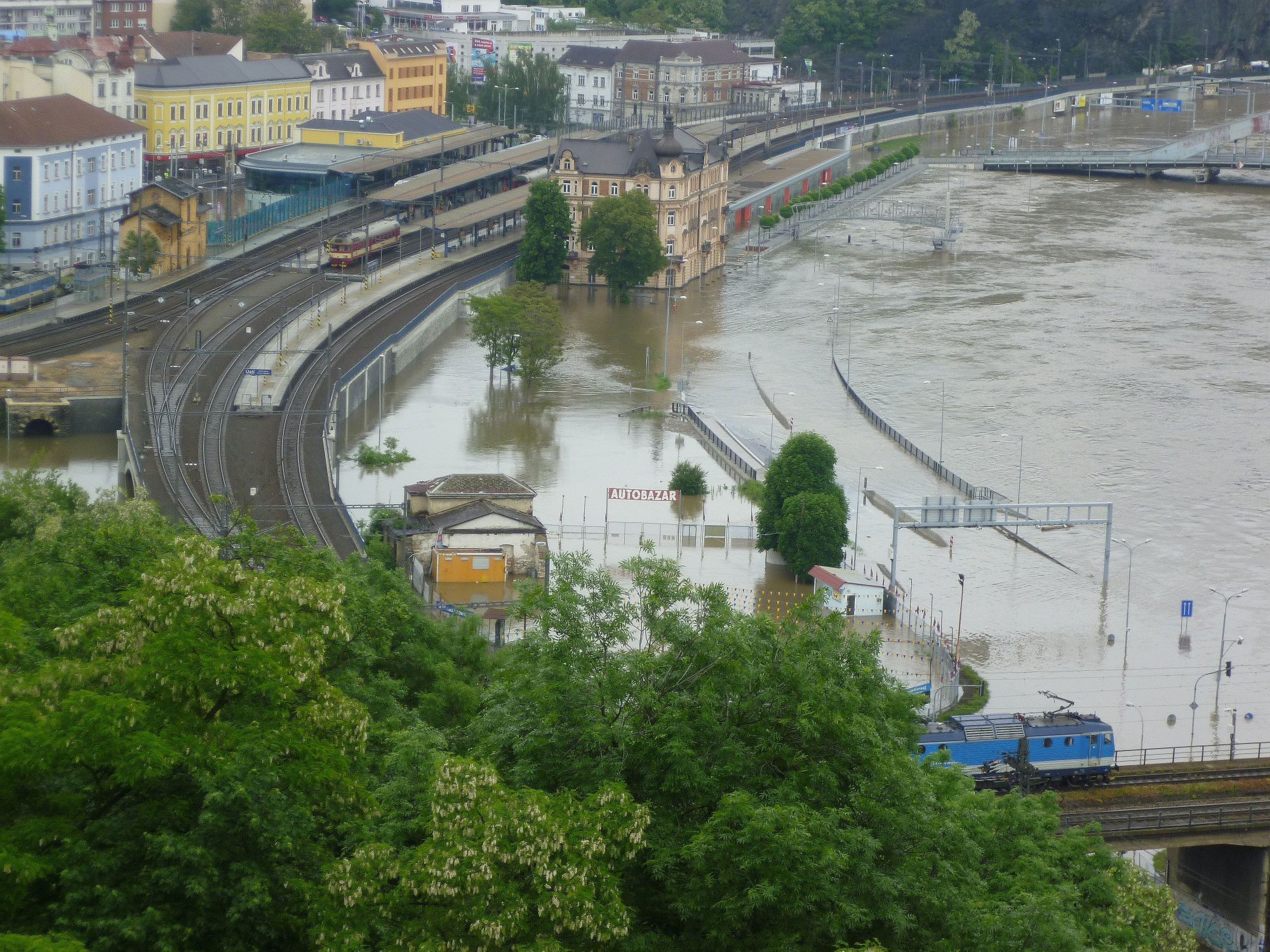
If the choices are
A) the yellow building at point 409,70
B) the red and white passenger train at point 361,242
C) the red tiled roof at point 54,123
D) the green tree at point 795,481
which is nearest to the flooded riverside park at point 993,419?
the green tree at point 795,481

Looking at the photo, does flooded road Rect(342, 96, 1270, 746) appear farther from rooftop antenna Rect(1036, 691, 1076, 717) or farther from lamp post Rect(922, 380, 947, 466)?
rooftop antenna Rect(1036, 691, 1076, 717)

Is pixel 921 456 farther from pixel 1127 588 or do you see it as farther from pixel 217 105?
pixel 217 105

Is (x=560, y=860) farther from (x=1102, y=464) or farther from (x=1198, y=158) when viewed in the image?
(x=1198, y=158)

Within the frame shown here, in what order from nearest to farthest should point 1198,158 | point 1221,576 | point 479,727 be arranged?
point 479,727 → point 1221,576 → point 1198,158

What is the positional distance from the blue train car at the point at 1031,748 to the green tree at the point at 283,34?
60.2 meters

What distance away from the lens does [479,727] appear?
12844mm

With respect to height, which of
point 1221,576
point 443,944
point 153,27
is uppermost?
point 153,27

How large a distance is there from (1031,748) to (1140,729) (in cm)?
→ 383

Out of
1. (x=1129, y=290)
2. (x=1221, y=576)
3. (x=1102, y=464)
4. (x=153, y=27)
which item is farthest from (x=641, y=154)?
(x=153, y=27)

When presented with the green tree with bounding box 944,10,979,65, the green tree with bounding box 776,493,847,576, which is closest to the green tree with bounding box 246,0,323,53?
the green tree with bounding box 944,10,979,65

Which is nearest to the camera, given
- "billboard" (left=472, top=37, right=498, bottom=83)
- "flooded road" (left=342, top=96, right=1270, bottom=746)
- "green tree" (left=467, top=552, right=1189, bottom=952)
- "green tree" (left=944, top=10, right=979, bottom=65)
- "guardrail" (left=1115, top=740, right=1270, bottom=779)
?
"green tree" (left=467, top=552, right=1189, bottom=952)

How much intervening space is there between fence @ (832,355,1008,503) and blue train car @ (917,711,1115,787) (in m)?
10.9

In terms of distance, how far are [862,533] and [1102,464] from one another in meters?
6.90

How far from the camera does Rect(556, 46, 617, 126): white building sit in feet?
278
